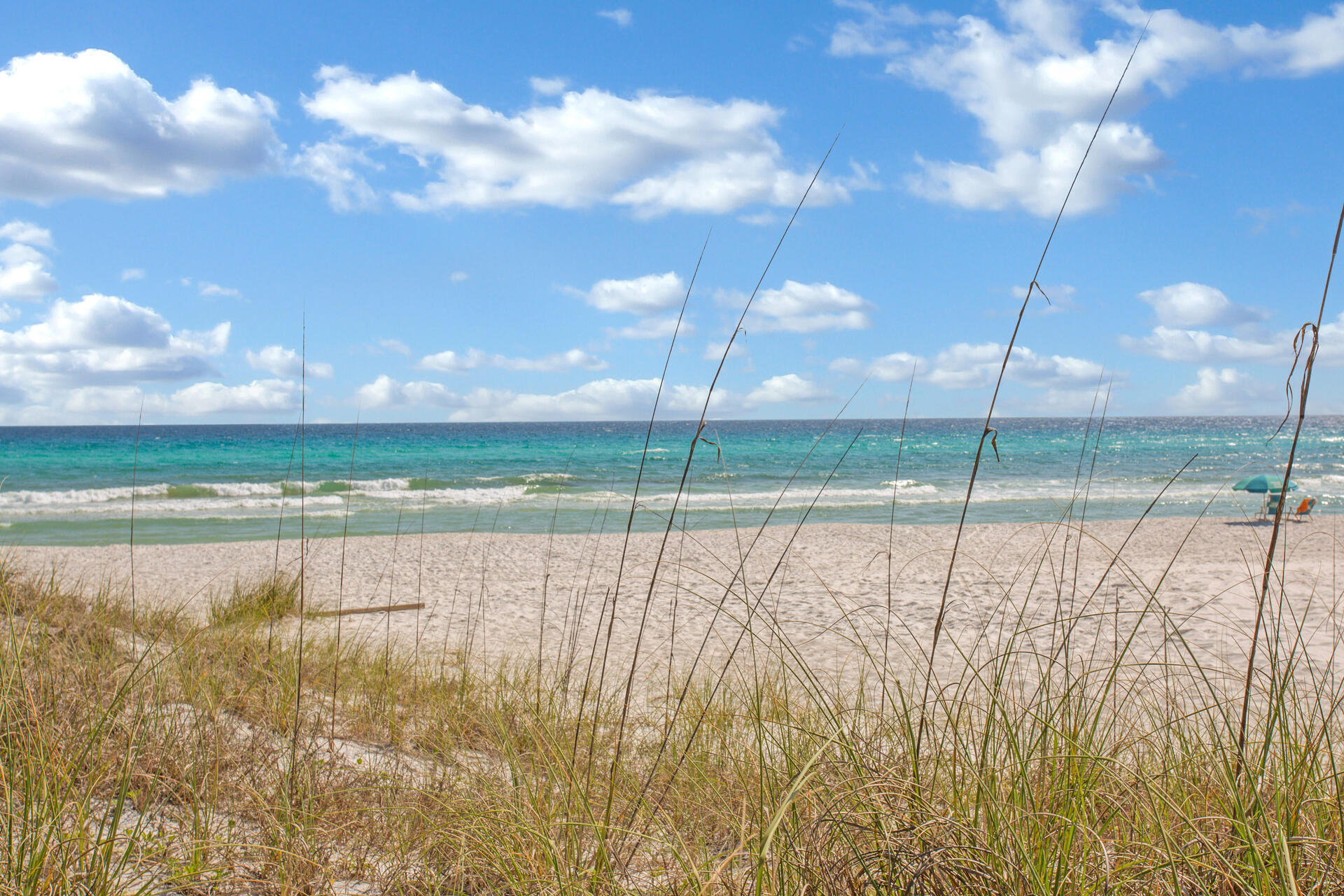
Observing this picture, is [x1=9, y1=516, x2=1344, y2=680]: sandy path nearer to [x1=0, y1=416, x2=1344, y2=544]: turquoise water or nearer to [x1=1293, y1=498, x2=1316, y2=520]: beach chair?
[x1=1293, y1=498, x2=1316, y2=520]: beach chair

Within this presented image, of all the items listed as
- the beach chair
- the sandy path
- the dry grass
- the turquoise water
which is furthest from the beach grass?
the beach chair

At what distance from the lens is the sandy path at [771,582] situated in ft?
18.4

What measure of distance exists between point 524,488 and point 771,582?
61.3ft

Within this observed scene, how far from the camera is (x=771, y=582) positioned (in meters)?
4.58

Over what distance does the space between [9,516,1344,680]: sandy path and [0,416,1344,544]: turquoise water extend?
0.76 metres

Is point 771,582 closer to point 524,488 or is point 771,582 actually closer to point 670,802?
point 670,802

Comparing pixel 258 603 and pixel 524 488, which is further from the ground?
pixel 258 603

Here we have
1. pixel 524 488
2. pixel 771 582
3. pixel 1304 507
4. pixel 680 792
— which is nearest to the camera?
pixel 680 792

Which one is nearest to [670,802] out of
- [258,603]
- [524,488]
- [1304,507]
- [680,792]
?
[680,792]

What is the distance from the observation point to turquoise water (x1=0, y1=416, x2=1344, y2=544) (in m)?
14.6

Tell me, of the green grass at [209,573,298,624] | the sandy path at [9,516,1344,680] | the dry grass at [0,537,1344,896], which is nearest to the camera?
the dry grass at [0,537,1344,896]

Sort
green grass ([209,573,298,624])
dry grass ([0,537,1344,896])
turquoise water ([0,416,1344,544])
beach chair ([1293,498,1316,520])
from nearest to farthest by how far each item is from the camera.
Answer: dry grass ([0,537,1344,896]) < green grass ([209,573,298,624]) < beach chair ([1293,498,1316,520]) < turquoise water ([0,416,1344,544])

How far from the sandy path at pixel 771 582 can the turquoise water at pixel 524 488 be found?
0.76 m

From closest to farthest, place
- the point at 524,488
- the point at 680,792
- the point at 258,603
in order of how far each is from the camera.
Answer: the point at 680,792 < the point at 258,603 < the point at 524,488
